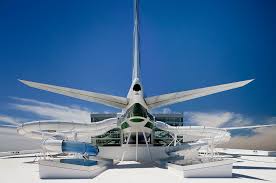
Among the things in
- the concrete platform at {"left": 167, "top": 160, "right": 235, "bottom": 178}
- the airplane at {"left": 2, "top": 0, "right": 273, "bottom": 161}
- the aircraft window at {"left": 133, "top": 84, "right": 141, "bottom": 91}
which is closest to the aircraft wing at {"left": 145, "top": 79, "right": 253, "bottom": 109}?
the airplane at {"left": 2, "top": 0, "right": 273, "bottom": 161}

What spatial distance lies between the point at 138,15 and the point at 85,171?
2406 cm

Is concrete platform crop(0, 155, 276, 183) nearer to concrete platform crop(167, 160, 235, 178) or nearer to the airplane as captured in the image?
concrete platform crop(167, 160, 235, 178)

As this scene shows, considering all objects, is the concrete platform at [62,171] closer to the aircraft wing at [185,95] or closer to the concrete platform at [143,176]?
the concrete platform at [143,176]

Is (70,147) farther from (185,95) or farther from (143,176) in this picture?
(185,95)

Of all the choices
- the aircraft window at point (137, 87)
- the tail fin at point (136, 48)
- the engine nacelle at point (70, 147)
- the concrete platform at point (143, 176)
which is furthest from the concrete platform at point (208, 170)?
the tail fin at point (136, 48)

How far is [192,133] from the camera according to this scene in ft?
114

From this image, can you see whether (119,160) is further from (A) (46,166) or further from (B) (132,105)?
(A) (46,166)

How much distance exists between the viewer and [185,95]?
24250 mm

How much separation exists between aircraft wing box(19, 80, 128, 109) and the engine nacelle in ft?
14.8

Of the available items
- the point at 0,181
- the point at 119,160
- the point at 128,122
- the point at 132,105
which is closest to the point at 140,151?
the point at 119,160

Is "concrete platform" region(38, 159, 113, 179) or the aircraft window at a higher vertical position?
the aircraft window

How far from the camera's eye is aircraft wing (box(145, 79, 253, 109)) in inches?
837

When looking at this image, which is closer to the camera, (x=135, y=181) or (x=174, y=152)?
(x=135, y=181)

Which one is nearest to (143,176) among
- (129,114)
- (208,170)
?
(208,170)
